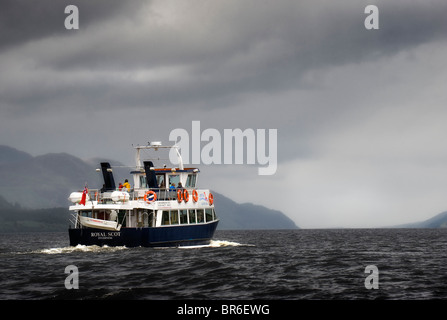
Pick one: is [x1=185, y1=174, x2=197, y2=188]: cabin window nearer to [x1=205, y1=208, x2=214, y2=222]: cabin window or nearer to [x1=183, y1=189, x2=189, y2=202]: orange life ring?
[x1=205, y1=208, x2=214, y2=222]: cabin window

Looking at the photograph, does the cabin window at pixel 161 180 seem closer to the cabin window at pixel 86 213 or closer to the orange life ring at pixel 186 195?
the orange life ring at pixel 186 195

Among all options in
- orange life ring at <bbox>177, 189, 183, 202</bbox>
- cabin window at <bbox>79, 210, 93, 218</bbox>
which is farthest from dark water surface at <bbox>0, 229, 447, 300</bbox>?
orange life ring at <bbox>177, 189, 183, 202</bbox>

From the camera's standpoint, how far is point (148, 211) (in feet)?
176

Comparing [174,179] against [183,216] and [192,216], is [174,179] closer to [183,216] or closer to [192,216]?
[192,216]

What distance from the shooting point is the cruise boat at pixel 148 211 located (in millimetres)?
50844

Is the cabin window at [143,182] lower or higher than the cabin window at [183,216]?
higher

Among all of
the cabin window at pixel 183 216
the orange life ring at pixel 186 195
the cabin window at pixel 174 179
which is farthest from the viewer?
the cabin window at pixel 174 179

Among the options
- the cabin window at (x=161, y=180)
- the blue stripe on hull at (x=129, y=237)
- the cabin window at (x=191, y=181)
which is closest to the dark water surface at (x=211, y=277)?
the blue stripe on hull at (x=129, y=237)

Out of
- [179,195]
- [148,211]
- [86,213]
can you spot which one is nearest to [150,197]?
[148,211]
